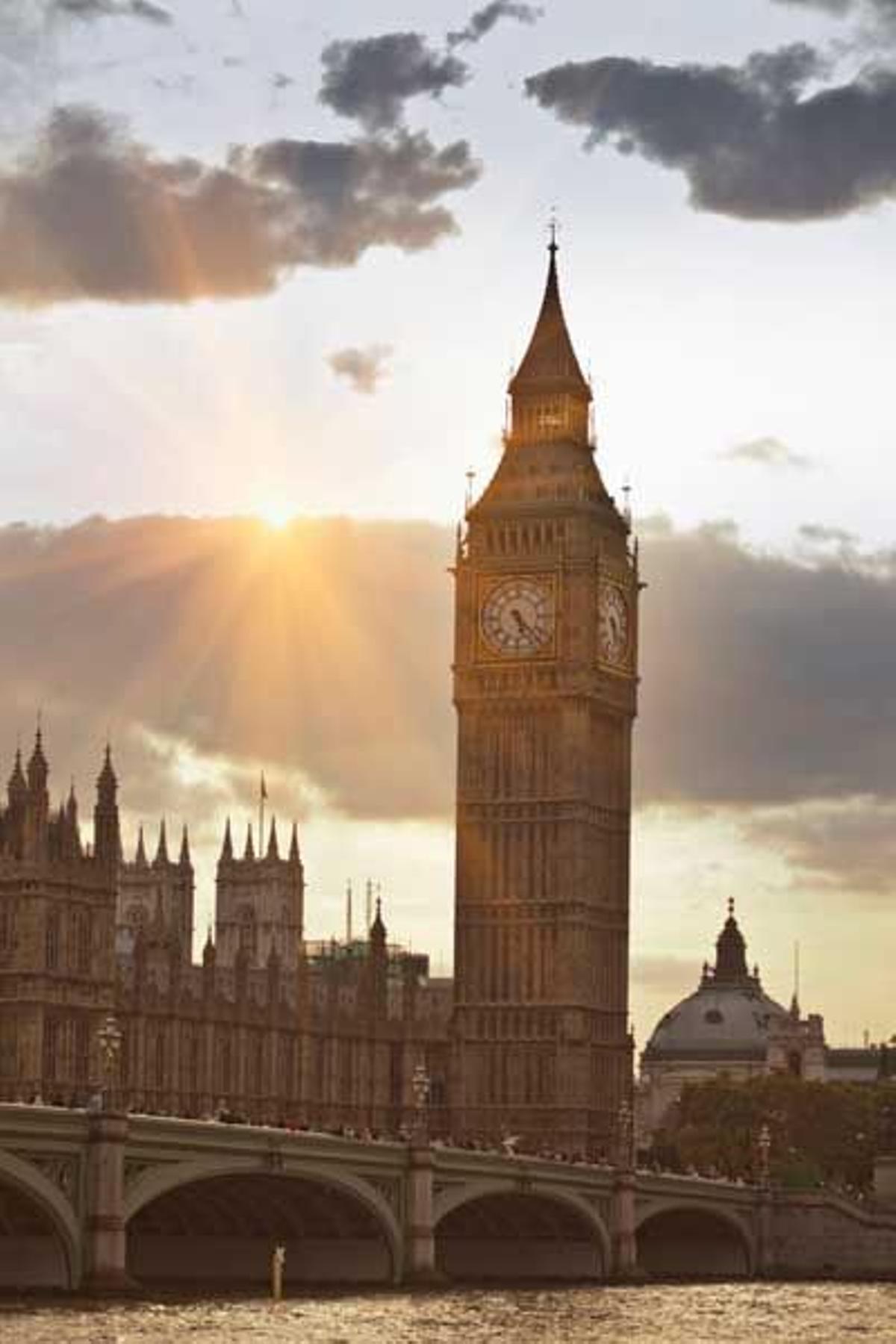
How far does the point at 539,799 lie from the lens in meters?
197

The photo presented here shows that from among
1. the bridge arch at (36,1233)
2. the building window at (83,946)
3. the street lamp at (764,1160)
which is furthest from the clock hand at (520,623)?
the bridge arch at (36,1233)

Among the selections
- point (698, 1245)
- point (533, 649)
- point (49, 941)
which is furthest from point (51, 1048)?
point (533, 649)

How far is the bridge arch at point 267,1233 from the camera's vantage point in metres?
128

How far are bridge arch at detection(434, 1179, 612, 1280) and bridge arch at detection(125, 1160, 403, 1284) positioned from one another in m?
9.98

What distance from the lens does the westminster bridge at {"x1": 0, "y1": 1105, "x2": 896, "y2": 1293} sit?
109m

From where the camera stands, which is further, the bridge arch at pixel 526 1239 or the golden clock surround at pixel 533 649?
the golden clock surround at pixel 533 649

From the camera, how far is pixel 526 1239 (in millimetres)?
153875

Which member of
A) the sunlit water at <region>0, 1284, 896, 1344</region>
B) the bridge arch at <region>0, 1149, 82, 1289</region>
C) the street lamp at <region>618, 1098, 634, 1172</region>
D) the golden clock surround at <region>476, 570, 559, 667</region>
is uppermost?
the golden clock surround at <region>476, 570, 559, 667</region>

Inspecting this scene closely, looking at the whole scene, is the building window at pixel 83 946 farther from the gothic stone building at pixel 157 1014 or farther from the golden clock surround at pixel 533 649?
the golden clock surround at pixel 533 649

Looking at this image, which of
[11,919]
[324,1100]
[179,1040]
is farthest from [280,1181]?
[324,1100]

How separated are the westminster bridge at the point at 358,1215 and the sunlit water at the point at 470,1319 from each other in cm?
302

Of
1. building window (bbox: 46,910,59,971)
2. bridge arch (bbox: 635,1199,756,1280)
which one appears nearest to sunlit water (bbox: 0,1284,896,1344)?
bridge arch (bbox: 635,1199,756,1280)

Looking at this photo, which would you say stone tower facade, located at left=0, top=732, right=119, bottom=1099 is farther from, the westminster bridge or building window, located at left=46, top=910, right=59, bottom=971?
the westminster bridge

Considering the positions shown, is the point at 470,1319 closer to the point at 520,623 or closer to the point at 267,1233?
the point at 267,1233
